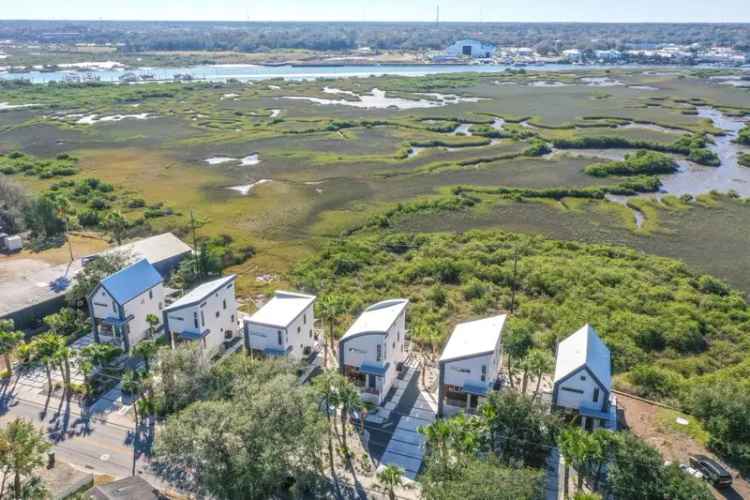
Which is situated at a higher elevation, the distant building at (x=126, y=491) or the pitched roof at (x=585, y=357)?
the pitched roof at (x=585, y=357)

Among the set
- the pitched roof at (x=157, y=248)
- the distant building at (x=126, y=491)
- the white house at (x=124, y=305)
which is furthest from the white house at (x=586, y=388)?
the pitched roof at (x=157, y=248)

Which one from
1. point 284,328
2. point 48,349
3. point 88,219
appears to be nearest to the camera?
point 48,349

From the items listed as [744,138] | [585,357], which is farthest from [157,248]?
[744,138]

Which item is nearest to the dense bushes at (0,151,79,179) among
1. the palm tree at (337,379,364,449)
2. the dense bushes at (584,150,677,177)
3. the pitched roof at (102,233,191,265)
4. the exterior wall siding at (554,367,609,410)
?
the pitched roof at (102,233,191,265)

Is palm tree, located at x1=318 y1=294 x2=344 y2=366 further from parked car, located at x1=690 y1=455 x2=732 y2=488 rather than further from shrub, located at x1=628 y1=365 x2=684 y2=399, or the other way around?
parked car, located at x1=690 y1=455 x2=732 y2=488

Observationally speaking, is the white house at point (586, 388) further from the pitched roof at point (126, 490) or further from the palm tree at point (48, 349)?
the palm tree at point (48, 349)

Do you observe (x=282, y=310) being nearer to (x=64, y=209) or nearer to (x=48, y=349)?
(x=48, y=349)
